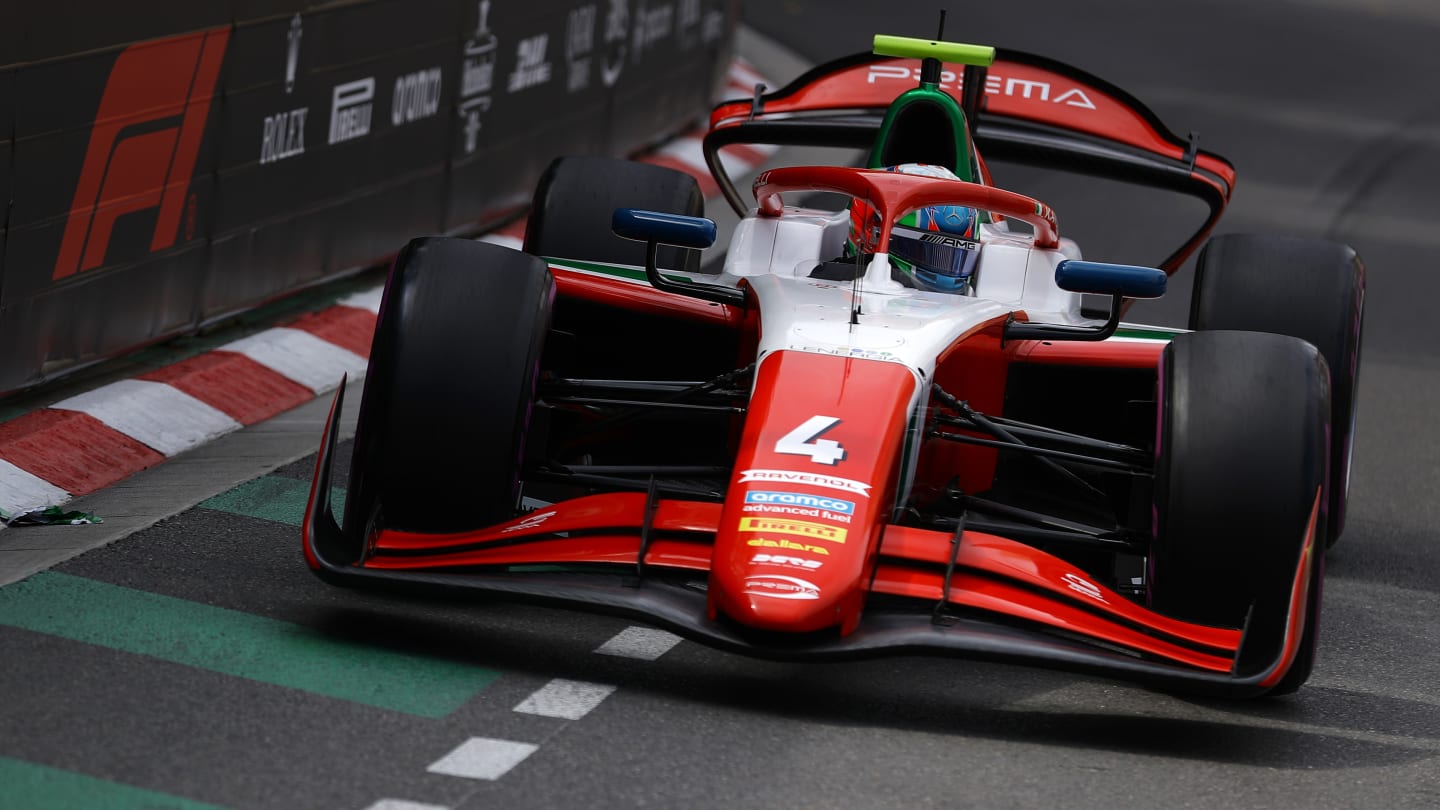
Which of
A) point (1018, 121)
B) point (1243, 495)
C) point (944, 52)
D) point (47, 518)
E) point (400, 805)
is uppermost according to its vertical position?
point (944, 52)

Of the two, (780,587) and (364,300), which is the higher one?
(780,587)

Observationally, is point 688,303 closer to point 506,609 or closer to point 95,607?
point 506,609

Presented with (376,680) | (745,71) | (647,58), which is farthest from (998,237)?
(745,71)

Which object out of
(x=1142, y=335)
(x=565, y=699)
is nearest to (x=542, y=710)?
(x=565, y=699)

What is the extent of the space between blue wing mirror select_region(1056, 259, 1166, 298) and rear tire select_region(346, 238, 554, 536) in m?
1.43

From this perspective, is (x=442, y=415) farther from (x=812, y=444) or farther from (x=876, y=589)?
(x=876, y=589)

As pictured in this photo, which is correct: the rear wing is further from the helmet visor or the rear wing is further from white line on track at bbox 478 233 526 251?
white line on track at bbox 478 233 526 251

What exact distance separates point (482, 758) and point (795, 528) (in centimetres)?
90

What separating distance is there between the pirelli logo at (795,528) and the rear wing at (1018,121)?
2.56 meters

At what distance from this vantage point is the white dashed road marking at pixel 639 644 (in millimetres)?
5090

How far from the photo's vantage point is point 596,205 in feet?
23.1

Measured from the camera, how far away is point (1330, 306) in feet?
21.2

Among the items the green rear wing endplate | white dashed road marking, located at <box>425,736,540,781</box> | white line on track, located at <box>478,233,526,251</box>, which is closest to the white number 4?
white dashed road marking, located at <box>425,736,540,781</box>

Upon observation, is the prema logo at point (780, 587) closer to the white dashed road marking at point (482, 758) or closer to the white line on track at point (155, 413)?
the white dashed road marking at point (482, 758)
